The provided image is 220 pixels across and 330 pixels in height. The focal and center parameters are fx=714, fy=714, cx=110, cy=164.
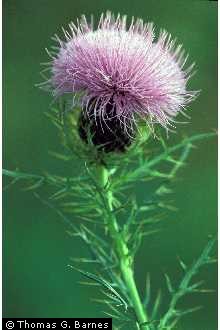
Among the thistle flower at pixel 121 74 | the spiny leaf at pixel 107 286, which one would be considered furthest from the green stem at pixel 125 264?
the thistle flower at pixel 121 74

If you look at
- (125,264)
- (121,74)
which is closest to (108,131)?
(121,74)

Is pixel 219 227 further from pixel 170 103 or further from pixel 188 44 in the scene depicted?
pixel 188 44

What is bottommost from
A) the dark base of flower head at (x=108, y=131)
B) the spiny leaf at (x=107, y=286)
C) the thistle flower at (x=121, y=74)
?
the spiny leaf at (x=107, y=286)

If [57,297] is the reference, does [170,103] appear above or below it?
above

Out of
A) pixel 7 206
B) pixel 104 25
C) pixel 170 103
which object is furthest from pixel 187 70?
pixel 7 206

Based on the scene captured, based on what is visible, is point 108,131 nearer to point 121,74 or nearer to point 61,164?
point 121,74

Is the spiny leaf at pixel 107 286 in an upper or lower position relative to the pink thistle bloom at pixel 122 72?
lower

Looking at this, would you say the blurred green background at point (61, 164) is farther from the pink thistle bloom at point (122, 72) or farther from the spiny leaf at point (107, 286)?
the spiny leaf at point (107, 286)
